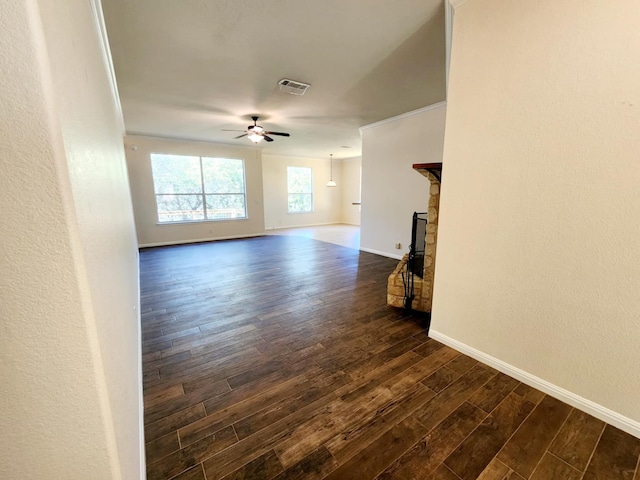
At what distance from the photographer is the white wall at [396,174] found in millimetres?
4371

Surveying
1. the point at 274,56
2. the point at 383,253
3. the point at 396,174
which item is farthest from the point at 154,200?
the point at 396,174

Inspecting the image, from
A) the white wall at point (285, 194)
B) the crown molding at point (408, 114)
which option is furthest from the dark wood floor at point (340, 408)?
the white wall at point (285, 194)

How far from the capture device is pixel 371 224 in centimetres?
562

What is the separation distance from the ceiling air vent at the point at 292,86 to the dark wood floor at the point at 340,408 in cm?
266

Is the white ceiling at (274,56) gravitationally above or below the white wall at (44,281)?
above

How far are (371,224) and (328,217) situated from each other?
554 cm

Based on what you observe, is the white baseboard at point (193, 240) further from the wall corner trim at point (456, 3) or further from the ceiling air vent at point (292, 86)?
the wall corner trim at point (456, 3)

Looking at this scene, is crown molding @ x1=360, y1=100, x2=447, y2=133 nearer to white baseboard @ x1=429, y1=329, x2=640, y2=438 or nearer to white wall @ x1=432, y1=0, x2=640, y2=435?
white wall @ x1=432, y1=0, x2=640, y2=435

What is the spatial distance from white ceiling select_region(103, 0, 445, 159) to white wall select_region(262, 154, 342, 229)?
4.74m

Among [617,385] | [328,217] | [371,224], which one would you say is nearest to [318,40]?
[617,385]

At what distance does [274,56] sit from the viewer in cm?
266

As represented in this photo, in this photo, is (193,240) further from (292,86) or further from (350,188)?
(350,188)

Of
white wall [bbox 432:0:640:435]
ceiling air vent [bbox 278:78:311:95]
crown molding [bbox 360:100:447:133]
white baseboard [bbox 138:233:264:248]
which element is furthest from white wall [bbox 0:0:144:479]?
white baseboard [bbox 138:233:264:248]

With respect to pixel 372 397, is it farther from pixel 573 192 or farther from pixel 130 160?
pixel 130 160
